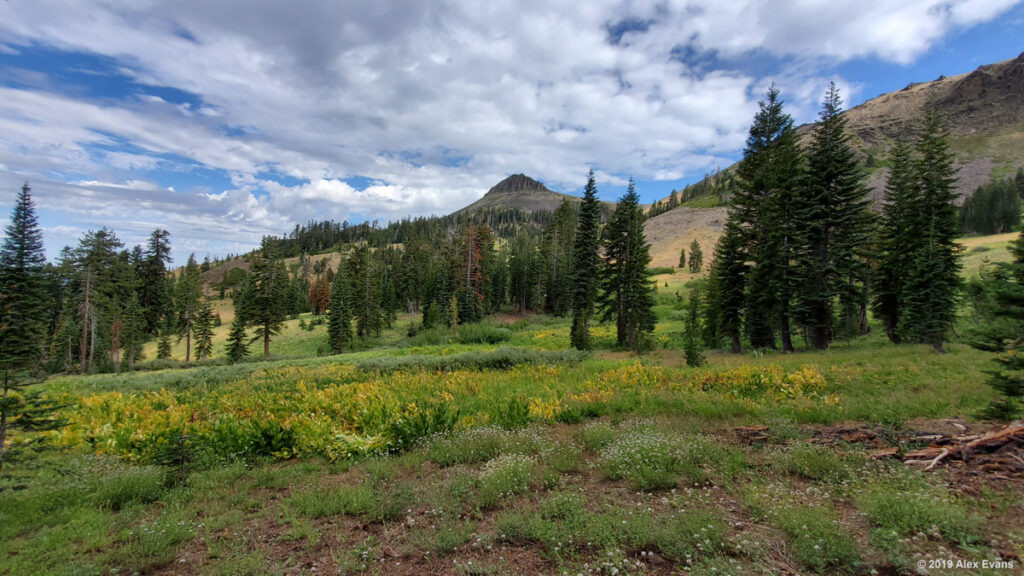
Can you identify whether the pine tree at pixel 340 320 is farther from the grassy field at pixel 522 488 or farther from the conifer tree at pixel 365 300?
the grassy field at pixel 522 488

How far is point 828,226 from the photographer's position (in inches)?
856

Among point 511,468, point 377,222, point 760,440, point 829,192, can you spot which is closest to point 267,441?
point 511,468

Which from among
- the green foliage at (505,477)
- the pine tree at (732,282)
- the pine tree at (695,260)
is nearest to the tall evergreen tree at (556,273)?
the pine tree at (695,260)

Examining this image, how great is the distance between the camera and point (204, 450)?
703 cm

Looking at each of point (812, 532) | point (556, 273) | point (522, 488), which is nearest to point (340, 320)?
point (556, 273)

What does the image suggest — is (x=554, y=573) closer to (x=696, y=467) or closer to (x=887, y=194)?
(x=696, y=467)

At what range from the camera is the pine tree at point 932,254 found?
1891 cm

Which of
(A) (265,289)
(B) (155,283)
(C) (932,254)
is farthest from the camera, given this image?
(B) (155,283)

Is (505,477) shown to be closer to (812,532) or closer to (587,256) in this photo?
(812,532)

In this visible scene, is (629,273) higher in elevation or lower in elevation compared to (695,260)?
lower

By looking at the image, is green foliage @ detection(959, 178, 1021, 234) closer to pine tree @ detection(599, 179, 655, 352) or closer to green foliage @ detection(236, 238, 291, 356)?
pine tree @ detection(599, 179, 655, 352)

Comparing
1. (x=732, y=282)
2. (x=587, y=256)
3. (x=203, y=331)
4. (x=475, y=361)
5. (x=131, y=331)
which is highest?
(x=587, y=256)

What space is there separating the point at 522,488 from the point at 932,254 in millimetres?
26426

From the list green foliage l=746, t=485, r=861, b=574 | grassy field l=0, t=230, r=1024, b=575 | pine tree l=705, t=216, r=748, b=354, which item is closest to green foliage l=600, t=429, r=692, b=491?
grassy field l=0, t=230, r=1024, b=575
